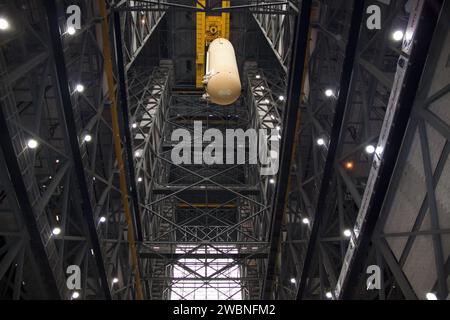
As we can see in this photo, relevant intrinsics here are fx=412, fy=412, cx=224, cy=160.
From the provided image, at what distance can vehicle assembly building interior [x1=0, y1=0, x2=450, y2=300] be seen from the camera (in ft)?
32.6

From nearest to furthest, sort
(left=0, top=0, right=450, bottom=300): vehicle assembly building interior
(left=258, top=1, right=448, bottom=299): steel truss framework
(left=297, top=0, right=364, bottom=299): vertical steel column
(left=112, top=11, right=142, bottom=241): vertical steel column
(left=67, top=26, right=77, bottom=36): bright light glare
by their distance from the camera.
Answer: (left=0, top=0, right=450, bottom=300): vehicle assembly building interior
(left=297, top=0, right=364, bottom=299): vertical steel column
(left=258, top=1, right=448, bottom=299): steel truss framework
(left=67, top=26, right=77, bottom=36): bright light glare
(left=112, top=11, right=142, bottom=241): vertical steel column

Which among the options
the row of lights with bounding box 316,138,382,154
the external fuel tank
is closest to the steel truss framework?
the row of lights with bounding box 316,138,382,154

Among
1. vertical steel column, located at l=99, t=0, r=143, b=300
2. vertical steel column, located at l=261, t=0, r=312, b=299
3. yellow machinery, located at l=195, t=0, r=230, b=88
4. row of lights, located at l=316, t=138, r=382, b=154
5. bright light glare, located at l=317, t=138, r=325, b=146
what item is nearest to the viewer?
row of lights, located at l=316, t=138, r=382, b=154

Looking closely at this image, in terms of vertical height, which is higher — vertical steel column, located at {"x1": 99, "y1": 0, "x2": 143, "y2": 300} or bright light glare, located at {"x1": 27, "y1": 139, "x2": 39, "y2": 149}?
vertical steel column, located at {"x1": 99, "y1": 0, "x2": 143, "y2": 300}

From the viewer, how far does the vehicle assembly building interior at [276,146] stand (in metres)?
9.92

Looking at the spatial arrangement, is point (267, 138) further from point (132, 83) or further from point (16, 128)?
point (16, 128)

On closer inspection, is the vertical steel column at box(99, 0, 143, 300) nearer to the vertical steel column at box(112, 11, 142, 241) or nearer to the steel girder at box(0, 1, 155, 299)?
the vertical steel column at box(112, 11, 142, 241)

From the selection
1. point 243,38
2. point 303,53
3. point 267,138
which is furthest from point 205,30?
point 303,53

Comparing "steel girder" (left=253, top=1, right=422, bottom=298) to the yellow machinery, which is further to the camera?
the yellow machinery

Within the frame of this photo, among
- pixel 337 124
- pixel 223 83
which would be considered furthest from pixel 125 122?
pixel 337 124

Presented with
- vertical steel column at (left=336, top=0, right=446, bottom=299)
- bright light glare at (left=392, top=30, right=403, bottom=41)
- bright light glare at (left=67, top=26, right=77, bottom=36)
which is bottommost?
vertical steel column at (left=336, top=0, right=446, bottom=299)

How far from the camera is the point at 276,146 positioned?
77.7 ft

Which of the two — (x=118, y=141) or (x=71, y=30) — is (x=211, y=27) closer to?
(x=118, y=141)

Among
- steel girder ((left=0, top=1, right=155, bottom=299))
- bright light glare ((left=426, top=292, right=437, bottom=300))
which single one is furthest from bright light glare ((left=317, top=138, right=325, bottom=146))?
steel girder ((left=0, top=1, right=155, bottom=299))
